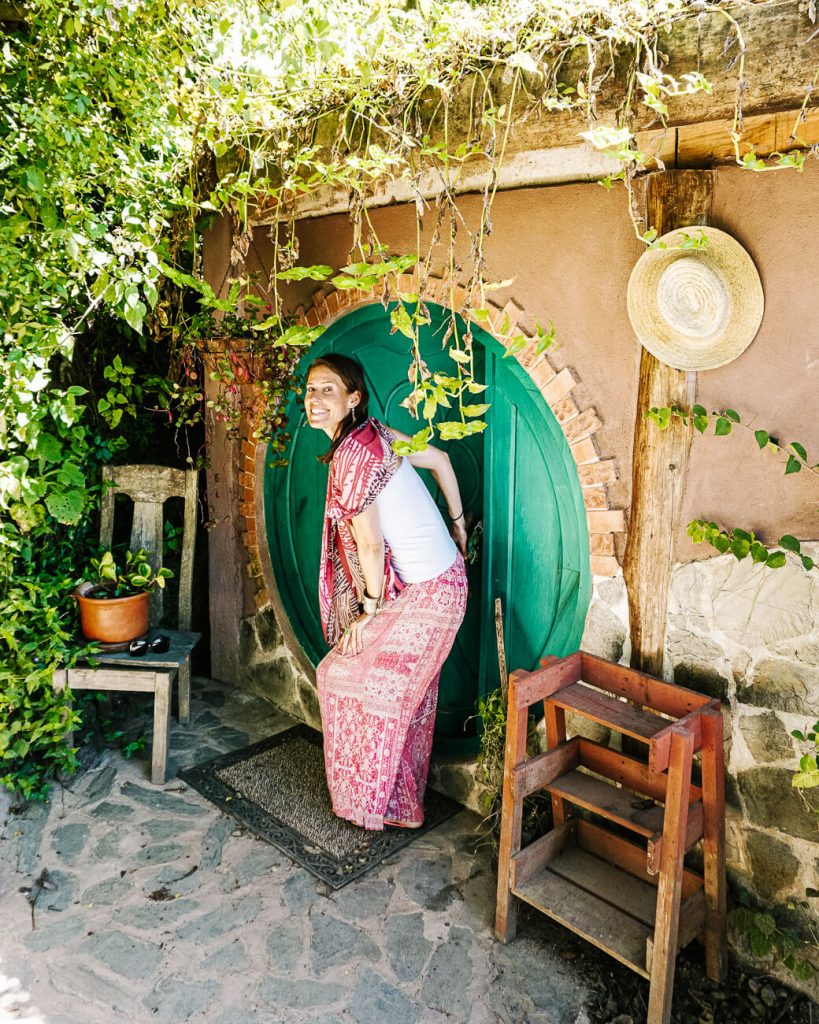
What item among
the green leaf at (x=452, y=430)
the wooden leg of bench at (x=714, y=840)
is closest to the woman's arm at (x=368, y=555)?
the green leaf at (x=452, y=430)

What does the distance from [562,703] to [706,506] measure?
2.77ft

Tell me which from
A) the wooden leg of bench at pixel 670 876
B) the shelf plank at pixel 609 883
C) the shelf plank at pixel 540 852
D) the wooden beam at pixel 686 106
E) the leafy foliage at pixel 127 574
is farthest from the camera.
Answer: the leafy foliage at pixel 127 574

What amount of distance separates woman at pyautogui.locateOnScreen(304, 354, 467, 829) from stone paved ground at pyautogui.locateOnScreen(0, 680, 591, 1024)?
1.23 feet

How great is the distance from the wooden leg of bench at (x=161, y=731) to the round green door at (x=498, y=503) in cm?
125

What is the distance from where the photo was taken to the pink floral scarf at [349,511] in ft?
10.2

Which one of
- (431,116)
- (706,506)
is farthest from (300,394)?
(706,506)

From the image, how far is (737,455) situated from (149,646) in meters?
2.97

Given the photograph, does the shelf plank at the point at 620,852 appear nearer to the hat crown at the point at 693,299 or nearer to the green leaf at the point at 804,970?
the green leaf at the point at 804,970

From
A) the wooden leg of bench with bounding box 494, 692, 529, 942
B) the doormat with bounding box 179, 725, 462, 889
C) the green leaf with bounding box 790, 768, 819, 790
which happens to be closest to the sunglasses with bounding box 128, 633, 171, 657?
the doormat with bounding box 179, 725, 462, 889

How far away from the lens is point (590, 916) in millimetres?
2578

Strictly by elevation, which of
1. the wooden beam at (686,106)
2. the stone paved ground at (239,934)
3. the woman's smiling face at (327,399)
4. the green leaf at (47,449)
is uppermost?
the wooden beam at (686,106)

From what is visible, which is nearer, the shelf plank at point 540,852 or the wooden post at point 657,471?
the wooden post at point 657,471

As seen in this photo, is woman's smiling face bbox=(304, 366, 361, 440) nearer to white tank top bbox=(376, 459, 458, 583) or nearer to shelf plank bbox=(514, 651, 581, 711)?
white tank top bbox=(376, 459, 458, 583)

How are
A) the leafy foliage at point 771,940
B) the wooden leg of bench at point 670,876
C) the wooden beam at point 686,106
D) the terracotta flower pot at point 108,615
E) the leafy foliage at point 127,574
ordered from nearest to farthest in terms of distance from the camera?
the wooden beam at point 686,106, the wooden leg of bench at point 670,876, the leafy foliage at point 771,940, the terracotta flower pot at point 108,615, the leafy foliage at point 127,574
